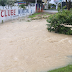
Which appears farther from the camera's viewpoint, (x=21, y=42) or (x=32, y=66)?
(x=21, y=42)

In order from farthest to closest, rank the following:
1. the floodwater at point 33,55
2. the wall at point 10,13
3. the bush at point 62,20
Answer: the wall at point 10,13 → the bush at point 62,20 → the floodwater at point 33,55

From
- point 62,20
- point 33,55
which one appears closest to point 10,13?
point 62,20

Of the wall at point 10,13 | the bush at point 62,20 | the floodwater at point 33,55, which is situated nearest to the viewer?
the floodwater at point 33,55

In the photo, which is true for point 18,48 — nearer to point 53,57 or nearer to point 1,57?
point 1,57

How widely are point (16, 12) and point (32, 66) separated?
46.1ft

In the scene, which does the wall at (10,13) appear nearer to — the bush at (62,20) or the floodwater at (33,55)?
the bush at (62,20)

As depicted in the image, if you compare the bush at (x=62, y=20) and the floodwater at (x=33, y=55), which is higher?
the bush at (x=62, y=20)

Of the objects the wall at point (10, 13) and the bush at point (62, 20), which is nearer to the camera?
the bush at point (62, 20)

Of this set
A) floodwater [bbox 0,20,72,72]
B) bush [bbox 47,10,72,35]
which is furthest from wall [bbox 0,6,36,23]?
floodwater [bbox 0,20,72,72]

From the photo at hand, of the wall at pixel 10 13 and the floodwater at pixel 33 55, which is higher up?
the wall at pixel 10 13

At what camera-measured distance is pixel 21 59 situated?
5.50 m

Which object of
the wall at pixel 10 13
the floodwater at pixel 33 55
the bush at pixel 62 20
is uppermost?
the wall at pixel 10 13

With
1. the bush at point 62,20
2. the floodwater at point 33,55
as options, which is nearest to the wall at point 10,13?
the bush at point 62,20

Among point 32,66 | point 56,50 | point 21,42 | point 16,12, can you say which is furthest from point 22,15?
point 32,66
